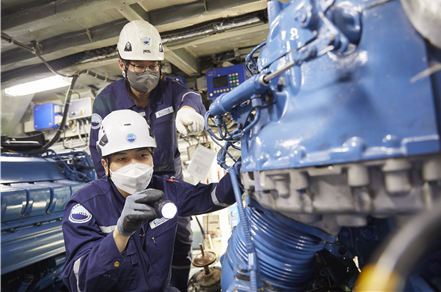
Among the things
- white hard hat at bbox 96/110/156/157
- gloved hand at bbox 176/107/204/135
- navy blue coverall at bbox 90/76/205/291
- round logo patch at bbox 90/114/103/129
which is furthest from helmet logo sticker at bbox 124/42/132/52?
gloved hand at bbox 176/107/204/135

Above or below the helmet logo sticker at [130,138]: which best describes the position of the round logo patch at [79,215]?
below

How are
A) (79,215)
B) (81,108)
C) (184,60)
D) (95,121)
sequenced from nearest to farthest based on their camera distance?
(79,215)
(95,121)
(184,60)
(81,108)

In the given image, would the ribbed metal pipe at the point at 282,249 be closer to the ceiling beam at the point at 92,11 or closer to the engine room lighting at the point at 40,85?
the ceiling beam at the point at 92,11

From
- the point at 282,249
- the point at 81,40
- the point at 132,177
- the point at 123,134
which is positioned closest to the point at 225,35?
the point at 81,40

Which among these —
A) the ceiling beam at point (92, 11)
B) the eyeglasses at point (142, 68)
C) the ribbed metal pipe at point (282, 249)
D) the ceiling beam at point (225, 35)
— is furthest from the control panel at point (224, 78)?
the ribbed metal pipe at point (282, 249)

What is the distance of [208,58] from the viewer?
155 inches

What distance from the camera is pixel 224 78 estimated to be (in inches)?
140

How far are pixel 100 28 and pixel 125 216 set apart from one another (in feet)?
8.46

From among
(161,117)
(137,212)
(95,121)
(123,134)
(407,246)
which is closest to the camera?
(407,246)

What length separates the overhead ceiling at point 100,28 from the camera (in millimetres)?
2489

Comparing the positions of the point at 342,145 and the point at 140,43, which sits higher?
the point at 140,43

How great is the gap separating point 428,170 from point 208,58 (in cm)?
374

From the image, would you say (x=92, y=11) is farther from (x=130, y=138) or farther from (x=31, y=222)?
(x=31, y=222)

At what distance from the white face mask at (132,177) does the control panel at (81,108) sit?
3311 millimetres
